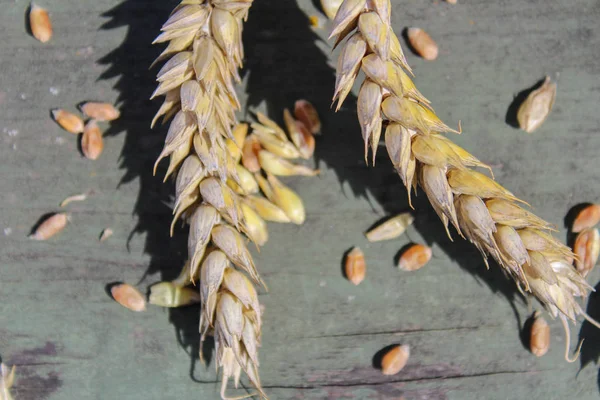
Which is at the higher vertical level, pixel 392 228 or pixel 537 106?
pixel 537 106

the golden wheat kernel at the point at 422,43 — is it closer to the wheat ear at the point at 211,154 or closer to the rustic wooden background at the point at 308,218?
the rustic wooden background at the point at 308,218

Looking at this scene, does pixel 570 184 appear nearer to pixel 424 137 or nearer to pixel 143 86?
pixel 424 137

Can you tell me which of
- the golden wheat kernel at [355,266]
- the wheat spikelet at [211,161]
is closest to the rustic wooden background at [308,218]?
the golden wheat kernel at [355,266]

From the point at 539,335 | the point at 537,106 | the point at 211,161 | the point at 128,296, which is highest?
the point at 537,106

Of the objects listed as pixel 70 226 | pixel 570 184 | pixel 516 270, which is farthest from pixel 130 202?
pixel 570 184

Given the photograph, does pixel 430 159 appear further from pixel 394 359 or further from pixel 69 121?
pixel 69 121

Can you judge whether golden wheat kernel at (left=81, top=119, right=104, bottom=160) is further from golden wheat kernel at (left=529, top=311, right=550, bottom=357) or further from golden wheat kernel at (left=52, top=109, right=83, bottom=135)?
golden wheat kernel at (left=529, top=311, right=550, bottom=357)

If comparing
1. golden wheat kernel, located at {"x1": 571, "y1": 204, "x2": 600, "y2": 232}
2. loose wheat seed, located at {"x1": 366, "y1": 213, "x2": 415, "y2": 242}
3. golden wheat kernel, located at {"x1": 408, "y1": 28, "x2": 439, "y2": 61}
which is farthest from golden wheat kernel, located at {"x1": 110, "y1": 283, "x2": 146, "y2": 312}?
golden wheat kernel, located at {"x1": 571, "y1": 204, "x2": 600, "y2": 232}

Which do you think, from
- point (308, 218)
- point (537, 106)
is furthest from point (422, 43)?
point (308, 218)
